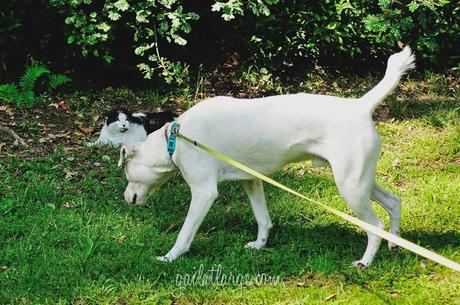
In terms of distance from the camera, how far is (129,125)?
28.2 ft

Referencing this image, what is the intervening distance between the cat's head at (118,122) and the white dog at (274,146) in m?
2.53

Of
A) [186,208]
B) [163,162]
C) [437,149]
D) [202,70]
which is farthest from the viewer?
[202,70]

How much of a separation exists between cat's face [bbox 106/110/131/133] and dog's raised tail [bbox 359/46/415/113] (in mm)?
3815

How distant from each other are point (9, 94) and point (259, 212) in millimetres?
4848

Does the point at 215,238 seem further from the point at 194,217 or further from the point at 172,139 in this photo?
the point at 172,139

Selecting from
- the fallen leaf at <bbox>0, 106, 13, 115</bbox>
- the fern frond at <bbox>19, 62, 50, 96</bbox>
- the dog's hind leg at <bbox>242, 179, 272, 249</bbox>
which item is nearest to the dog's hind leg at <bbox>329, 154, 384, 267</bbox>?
the dog's hind leg at <bbox>242, 179, 272, 249</bbox>

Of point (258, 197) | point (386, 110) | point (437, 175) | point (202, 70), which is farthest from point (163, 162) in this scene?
point (202, 70)

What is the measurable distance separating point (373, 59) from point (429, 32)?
1.04m

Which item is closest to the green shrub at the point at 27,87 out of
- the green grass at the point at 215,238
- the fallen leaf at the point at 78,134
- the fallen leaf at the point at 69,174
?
the fallen leaf at the point at 78,134

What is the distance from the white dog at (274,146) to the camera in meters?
5.16

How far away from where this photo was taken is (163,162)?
18.9ft

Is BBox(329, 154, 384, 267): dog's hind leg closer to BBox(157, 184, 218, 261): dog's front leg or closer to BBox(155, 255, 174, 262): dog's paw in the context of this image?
BBox(157, 184, 218, 261): dog's front leg

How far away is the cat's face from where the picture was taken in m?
8.41

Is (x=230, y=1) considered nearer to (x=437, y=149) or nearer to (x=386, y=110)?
(x=386, y=110)
